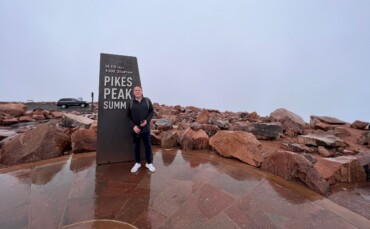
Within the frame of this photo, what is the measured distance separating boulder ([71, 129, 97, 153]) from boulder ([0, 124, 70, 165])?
0.37m

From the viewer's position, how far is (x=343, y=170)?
409cm

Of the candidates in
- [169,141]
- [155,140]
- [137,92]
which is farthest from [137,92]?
[155,140]

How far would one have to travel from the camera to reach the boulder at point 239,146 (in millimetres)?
4580

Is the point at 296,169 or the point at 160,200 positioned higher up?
the point at 296,169

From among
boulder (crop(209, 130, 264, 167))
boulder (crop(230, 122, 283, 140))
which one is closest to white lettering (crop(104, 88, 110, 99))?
boulder (crop(209, 130, 264, 167))

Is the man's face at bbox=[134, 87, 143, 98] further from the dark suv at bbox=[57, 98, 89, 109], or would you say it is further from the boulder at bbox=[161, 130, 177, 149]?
the dark suv at bbox=[57, 98, 89, 109]

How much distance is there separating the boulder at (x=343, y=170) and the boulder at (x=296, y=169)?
586mm

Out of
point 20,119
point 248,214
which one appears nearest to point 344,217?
point 248,214

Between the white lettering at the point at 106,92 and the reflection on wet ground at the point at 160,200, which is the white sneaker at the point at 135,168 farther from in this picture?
the white lettering at the point at 106,92

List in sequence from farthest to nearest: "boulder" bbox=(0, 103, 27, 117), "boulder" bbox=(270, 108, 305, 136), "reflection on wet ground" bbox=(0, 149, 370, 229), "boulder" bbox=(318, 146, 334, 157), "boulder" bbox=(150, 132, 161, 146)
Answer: "boulder" bbox=(0, 103, 27, 117) < "boulder" bbox=(270, 108, 305, 136) < "boulder" bbox=(150, 132, 161, 146) < "boulder" bbox=(318, 146, 334, 157) < "reflection on wet ground" bbox=(0, 149, 370, 229)

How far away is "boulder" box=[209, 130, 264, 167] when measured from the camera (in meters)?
4.58

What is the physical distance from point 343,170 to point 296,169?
1.19 m

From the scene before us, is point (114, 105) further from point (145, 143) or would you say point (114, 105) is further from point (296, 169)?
point (296, 169)

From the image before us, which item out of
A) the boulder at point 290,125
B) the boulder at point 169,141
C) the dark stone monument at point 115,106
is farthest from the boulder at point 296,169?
the boulder at point 290,125
